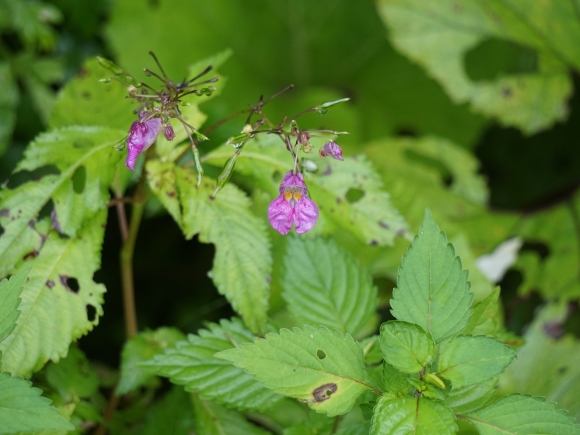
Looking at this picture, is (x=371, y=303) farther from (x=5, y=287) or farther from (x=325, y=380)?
(x=5, y=287)

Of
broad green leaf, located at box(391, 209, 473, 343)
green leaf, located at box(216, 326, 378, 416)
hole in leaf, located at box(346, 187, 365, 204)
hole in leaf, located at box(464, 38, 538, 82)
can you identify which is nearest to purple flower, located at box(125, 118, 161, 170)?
green leaf, located at box(216, 326, 378, 416)

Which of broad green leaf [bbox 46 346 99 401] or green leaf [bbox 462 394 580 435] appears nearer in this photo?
green leaf [bbox 462 394 580 435]

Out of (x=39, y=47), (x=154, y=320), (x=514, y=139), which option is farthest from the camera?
(x=514, y=139)

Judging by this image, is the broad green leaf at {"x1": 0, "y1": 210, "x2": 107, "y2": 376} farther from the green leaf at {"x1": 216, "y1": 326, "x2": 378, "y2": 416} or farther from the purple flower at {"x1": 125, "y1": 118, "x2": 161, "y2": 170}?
the green leaf at {"x1": 216, "y1": 326, "x2": 378, "y2": 416}

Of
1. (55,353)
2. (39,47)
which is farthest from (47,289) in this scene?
(39,47)

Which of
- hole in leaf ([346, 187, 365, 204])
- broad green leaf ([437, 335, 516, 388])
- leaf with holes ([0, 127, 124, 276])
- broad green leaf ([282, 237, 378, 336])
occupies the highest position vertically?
hole in leaf ([346, 187, 365, 204])

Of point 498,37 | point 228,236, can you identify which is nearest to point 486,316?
point 228,236
